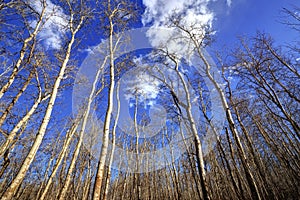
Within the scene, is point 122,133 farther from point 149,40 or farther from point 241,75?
point 241,75

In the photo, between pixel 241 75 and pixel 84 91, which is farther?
pixel 84 91

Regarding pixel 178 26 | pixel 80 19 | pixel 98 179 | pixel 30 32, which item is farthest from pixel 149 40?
pixel 98 179

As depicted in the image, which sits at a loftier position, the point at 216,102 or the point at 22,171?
the point at 216,102

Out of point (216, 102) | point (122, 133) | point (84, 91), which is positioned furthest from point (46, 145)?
point (216, 102)

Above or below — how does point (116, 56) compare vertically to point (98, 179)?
above

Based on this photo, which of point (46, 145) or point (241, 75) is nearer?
point (241, 75)

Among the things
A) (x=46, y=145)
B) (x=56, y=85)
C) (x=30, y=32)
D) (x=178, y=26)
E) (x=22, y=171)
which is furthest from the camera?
(x=46, y=145)

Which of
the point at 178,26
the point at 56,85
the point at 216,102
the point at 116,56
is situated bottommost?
the point at 56,85

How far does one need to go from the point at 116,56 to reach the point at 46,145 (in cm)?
895

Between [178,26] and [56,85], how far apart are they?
26.1 feet

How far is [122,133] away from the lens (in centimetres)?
1856

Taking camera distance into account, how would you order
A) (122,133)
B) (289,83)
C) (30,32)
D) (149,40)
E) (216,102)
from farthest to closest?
1. (122,133)
2. (149,40)
3. (216,102)
4. (289,83)
5. (30,32)

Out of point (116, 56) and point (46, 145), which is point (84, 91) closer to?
point (116, 56)

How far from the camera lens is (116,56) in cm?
916
